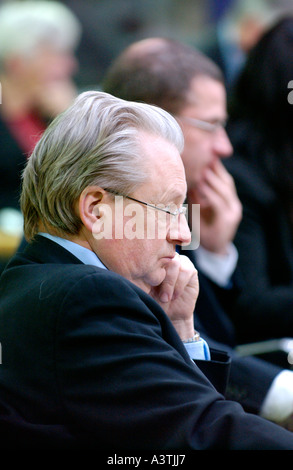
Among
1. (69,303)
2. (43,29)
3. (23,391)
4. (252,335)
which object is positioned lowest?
(252,335)

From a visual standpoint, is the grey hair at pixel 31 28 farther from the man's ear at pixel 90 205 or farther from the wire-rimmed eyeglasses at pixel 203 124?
the man's ear at pixel 90 205

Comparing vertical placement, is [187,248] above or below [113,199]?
below

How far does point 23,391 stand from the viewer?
145cm

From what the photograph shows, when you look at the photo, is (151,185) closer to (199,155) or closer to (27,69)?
(199,155)

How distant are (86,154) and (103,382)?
1.60ft

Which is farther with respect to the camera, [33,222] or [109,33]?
[109,33]

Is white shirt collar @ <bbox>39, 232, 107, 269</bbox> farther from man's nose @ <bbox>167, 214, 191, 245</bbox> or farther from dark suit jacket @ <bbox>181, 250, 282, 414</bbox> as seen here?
dark suit jacket @ <bbox>181, 250, 282, 414</bbox>

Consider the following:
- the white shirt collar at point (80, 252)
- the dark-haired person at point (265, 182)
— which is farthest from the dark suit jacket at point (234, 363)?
the white shirt collar at point (80, 252)

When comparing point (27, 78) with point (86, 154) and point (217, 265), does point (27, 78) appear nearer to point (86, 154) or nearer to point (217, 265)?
point (217, 265)

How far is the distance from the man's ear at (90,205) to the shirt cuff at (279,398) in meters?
0.94

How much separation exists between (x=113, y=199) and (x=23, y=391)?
1.45 ft

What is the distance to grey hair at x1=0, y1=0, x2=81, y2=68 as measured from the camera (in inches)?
187

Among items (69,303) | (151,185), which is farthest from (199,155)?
(69,303)

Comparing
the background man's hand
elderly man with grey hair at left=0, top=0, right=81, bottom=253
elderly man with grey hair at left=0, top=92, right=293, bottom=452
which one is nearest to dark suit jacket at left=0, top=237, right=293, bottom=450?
elderly man with grey hair at left=0, top=92, right=293, bottom=452
